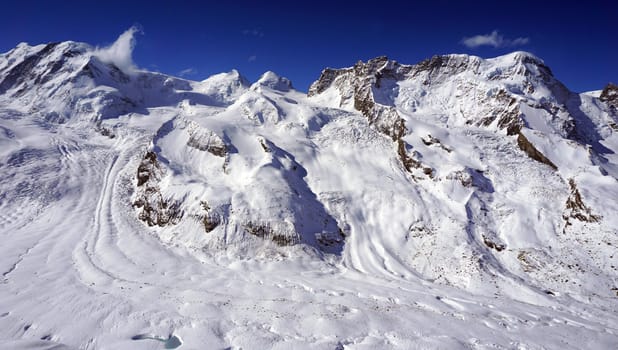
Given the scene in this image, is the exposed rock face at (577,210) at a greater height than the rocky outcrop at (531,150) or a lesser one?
lesser

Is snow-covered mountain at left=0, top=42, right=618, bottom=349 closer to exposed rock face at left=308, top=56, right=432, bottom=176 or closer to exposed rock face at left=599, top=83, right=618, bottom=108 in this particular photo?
exposed rock face at left=599, top=83, right=618, bottom=108

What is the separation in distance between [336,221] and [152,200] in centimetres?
2100

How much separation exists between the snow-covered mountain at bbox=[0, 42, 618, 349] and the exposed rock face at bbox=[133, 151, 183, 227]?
11.9 inches

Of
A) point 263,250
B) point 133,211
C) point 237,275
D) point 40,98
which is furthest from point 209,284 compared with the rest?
point 40,98

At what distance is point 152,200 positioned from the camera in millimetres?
38219

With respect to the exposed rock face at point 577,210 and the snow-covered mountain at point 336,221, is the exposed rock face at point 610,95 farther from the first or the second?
the exposed rock face at point 577,210

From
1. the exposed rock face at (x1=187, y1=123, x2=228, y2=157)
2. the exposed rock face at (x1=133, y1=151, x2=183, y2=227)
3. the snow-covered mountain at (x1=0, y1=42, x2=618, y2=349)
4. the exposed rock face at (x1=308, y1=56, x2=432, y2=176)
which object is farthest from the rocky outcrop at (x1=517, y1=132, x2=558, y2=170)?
the exposed rock face at (x1=133, y1=151, x2=183, y2=227)

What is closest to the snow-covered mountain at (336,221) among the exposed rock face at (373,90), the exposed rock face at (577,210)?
the exposed rock face at (577,210)

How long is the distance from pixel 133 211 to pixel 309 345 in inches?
1230

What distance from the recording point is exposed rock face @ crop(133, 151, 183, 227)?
118 feet

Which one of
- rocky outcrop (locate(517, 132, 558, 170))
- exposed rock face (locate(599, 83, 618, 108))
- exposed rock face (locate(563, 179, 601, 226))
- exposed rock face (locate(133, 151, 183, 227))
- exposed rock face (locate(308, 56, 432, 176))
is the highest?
exposed rock face (locate(599, 83, 618, 108))

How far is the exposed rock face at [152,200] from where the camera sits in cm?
3588

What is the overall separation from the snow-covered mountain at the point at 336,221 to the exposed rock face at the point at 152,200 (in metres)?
0.30

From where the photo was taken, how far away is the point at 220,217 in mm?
33875
